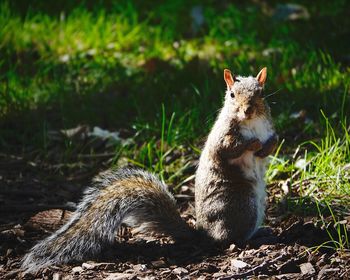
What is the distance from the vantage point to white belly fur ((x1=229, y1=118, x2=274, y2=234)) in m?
3.48

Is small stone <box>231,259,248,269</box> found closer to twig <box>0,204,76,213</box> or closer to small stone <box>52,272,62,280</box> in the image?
small stone <box>52,272,62,280</box>

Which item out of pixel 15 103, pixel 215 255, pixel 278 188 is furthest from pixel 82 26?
pixel 215 255

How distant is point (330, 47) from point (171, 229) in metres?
2.81

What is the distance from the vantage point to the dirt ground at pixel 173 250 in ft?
10.4

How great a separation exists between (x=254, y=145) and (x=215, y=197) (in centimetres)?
32

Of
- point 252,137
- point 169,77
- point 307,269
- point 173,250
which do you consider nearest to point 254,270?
point 307,269

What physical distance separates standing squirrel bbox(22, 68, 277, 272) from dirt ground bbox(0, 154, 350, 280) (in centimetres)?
8

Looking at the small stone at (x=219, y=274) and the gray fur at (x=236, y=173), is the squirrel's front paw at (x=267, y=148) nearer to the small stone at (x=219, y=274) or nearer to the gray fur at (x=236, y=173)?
the gray fur at (x=236, y=173)

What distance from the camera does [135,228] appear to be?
3.83 metres

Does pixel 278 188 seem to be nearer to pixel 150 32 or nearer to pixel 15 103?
pixel 15 103

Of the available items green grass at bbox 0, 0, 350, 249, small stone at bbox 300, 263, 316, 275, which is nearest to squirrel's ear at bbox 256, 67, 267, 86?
green grass at bbox 0, 0, 350, 249

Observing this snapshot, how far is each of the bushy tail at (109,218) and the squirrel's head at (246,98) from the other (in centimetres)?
57

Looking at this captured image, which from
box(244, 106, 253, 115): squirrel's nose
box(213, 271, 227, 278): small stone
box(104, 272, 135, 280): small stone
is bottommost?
box(213, 271, 227, 278): small stone

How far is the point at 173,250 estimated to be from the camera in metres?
3.58
